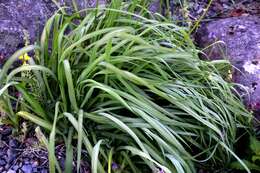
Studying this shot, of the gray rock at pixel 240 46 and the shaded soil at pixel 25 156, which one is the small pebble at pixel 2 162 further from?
the gray rock at pixel 240 46

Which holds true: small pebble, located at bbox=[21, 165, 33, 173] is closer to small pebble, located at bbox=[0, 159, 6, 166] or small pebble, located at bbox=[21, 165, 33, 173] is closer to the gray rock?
small pebble, located at bbox=[0, 159, 6, 166]

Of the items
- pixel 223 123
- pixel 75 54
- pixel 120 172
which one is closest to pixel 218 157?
pixel 223 123

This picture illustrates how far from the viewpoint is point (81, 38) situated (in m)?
2.33

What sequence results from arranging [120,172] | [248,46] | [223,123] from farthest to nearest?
[248,46] < [223,123] < [120,172]

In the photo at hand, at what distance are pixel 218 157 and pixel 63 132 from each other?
2.97 feet

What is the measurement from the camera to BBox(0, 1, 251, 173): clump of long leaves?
7.33 ft

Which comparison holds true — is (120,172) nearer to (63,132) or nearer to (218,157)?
(63,132)

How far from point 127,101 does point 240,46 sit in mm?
1276

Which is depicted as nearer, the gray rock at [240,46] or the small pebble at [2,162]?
the small pebble at [2,162]

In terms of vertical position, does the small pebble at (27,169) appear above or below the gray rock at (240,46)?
below

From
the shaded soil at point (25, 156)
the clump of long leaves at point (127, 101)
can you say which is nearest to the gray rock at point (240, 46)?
the clump of long leaves at point (127, 101)

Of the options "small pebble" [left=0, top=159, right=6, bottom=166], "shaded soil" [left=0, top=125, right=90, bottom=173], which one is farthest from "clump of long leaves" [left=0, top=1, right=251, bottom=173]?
"small pebble" [left=0, top=159, right=6, bottom=166]

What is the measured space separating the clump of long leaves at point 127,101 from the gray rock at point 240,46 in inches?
12.8

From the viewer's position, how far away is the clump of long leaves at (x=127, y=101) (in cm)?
223
